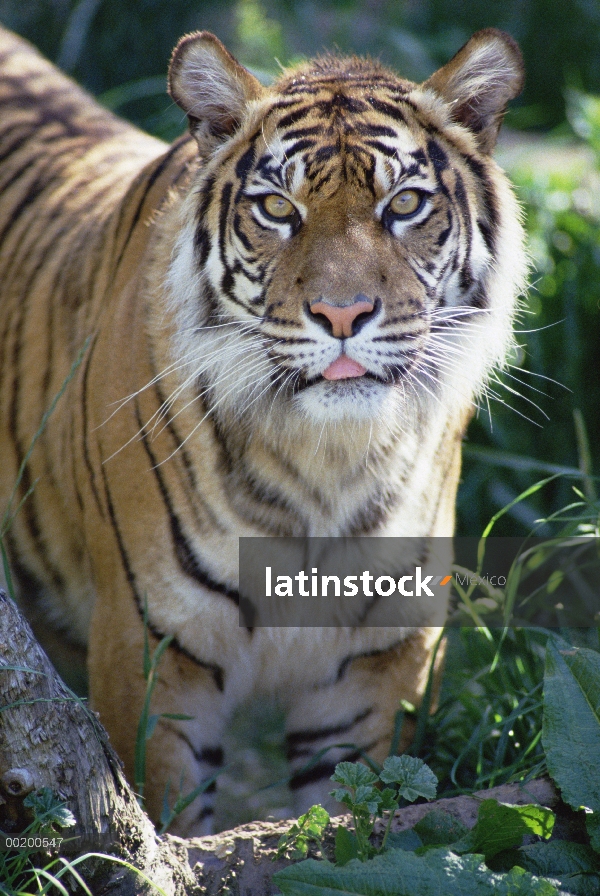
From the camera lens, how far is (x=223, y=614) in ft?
7.22

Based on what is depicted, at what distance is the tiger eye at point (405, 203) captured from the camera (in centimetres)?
204

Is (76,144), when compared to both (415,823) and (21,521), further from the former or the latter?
(415,823)

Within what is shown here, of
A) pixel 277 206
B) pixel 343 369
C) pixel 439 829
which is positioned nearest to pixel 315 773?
pixel 439 829

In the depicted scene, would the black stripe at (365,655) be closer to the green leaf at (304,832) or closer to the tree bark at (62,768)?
the green leaf at (304,832)

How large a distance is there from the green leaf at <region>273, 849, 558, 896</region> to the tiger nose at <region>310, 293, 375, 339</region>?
869 mm

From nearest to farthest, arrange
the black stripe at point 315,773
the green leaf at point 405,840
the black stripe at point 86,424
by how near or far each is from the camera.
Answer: the green leaf at point 405,840 → the black stripe at point 86,424 → the black stripe at point 315,773

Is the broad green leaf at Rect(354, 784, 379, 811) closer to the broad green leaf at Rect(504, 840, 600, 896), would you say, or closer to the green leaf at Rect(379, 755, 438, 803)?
the green leaf at Rect(379, 755, 438, 803)

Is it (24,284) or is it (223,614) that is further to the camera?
(24,284)

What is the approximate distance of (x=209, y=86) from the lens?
7.15 feet

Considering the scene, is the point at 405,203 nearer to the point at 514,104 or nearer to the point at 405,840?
the point at 405,840

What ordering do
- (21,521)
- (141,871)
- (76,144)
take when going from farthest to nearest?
(76,144)
(21,521)
(141,871)

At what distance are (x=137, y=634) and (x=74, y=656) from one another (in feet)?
2.22

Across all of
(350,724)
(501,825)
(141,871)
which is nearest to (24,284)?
(350,724)

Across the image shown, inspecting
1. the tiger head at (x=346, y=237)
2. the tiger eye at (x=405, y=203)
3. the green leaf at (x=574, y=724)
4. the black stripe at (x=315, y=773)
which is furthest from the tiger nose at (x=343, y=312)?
the black stripe at (x=315, y=773)
